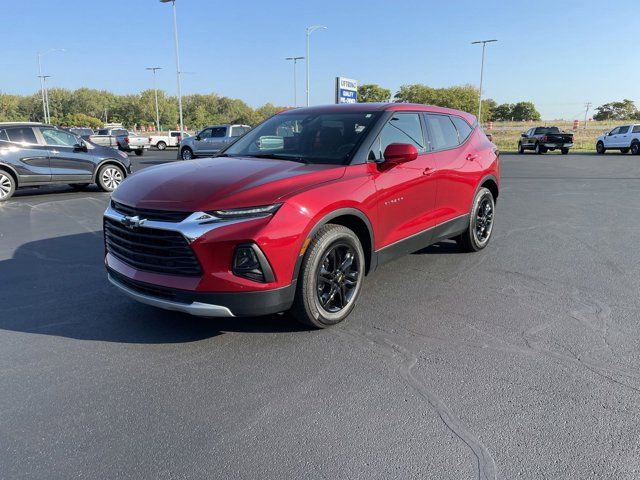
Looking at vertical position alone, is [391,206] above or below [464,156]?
below

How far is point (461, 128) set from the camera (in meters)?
5.95

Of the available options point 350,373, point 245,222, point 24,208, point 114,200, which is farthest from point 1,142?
point 350,373

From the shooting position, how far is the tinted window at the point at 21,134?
10750 mm

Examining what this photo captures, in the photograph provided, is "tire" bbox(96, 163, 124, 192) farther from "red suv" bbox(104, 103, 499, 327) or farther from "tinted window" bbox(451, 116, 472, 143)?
"tinted window" bbox(451, 116, 472, 143)

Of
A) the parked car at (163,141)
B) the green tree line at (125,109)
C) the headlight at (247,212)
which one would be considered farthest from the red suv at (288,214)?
the green tree line at (125,109)

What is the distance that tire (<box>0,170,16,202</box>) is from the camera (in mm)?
10602

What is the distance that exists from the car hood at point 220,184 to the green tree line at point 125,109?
99.8m

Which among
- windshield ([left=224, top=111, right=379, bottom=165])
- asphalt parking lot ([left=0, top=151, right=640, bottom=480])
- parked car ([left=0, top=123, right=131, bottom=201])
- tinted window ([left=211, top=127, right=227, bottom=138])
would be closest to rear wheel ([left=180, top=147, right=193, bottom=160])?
tinted window ([left=211, top=127, right=227, bottom=138])

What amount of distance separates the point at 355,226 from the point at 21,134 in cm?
990

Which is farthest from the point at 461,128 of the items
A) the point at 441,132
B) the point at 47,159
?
the point at 47,159

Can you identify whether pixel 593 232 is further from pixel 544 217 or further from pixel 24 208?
pixel 24 208

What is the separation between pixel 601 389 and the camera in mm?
3045

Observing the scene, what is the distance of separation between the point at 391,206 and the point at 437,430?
219cm

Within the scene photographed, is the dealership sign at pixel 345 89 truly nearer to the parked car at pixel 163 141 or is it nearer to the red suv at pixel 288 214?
the red suv at pixel 288 214
